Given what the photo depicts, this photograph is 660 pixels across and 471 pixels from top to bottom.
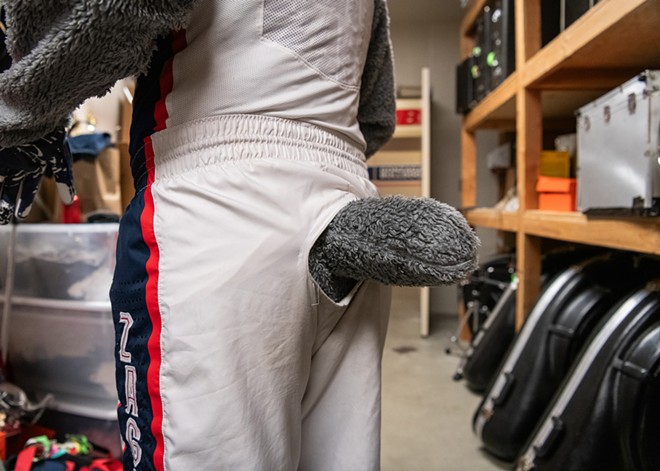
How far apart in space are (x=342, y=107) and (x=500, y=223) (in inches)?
56.9

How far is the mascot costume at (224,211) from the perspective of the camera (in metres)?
0.36

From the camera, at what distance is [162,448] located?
38 centimetres

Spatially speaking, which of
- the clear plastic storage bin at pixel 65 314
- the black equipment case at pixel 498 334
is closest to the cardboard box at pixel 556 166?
the black equipment case at pixel 498 334

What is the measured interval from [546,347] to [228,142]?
3.58ft

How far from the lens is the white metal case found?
0.83m

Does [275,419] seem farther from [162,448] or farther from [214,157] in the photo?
[214,157]

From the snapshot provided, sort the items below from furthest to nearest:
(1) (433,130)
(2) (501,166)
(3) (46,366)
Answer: (1) (433,130)
(2) (501,166)
(3) (46,366)

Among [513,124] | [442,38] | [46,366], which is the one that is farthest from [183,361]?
[442,38]

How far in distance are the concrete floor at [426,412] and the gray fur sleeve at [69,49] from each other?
114cm

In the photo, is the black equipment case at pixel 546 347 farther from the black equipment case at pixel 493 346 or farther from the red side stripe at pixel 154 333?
the red side stripe at pixel 154 333

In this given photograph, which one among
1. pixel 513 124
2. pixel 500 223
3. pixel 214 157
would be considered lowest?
pixel 500 223

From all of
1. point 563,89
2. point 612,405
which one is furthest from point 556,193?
point 612,405

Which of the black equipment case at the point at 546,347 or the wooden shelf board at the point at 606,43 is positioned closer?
the wooden shelf board at the point at 606,43

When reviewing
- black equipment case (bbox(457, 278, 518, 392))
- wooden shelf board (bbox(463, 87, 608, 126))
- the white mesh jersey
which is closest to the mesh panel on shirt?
the white mesh jersey
